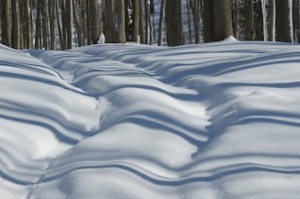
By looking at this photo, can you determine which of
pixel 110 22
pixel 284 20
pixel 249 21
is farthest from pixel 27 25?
pixel 284 20

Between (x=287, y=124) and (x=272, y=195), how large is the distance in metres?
0.77

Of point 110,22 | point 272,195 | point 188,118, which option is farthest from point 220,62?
point 110,22

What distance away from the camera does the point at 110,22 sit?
10.8 m

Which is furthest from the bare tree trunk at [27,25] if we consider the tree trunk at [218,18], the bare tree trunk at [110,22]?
the tree trunk at [218,18]

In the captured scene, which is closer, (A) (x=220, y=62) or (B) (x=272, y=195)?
(B) (x=272, y=195)

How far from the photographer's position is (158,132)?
304cm

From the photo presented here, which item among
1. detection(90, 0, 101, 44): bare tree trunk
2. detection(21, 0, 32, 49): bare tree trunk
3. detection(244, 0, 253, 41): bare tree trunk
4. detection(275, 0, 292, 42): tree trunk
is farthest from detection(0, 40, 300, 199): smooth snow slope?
detection(21, 0, 32, 49): bare tree trunk

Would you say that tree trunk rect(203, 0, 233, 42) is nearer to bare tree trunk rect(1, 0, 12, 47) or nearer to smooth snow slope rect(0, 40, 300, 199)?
smooth snow slope rect(0, 40, 300, 199)

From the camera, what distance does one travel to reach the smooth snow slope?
7.97 feet

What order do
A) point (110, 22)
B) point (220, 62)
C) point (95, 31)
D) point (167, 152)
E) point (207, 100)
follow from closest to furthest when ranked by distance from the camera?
1. point (167, 152)
2. point (207, 100)
3. point (220, 62)
4. point (110, 22)
5. point (95, 31)

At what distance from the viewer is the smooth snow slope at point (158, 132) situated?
7.97ft

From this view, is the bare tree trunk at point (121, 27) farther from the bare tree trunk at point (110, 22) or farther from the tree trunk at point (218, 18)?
the tree trunk at point (218, 18)

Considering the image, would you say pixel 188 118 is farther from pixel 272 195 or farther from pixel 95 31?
pixel 95 31

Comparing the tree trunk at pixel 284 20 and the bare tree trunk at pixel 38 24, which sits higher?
the bare tree trunk at pixel 38 24
